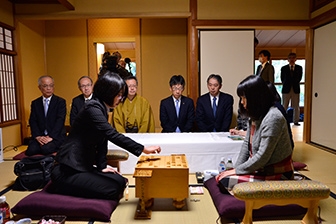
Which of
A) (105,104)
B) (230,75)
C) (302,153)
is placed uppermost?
(230,75)

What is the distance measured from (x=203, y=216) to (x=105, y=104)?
1095 mm

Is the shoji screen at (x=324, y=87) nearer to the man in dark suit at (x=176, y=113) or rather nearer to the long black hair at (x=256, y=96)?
the man in dark suit at (x=176, y=113)

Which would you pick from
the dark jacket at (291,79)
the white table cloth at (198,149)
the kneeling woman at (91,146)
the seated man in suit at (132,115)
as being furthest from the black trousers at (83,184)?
the dark jacket at (291,79)

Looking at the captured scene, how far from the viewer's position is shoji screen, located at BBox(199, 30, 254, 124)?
15.1 ft

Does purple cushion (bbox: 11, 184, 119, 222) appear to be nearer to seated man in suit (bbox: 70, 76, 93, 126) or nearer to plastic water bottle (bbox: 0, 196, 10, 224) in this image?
plastic water bottle (bbox: 0, 196, 10, 224)

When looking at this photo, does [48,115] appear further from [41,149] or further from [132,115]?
[132,115]

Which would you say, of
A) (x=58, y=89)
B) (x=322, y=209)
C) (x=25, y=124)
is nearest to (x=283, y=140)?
(x=322, y=209)

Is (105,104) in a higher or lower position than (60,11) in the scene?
lower

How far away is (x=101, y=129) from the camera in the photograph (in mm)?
2041

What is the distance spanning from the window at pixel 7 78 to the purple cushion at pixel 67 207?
9.41ft

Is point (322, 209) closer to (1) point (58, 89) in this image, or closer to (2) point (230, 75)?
(2) point (230, 75)

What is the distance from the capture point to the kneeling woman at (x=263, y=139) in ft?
6.05

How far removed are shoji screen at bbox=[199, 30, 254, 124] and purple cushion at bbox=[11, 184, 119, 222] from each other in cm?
313

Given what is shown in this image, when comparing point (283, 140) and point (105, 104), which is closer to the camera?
point (283, 140)
